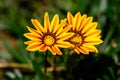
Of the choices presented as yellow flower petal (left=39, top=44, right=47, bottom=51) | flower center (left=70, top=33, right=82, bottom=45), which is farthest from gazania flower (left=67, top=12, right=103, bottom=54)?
yellow flower petal (left=39, top=44, right=47, bottom=51)

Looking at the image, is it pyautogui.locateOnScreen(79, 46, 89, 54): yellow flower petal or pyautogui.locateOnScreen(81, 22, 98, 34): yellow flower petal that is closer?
pyautogui.locateOnScreen(79, 46, 89, 54): yellow flower petal

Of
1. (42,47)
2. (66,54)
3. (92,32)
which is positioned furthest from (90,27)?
(66,54)

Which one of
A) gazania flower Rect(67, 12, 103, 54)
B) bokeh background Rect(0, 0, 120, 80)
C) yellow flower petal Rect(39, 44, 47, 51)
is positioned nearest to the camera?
yellow flower petal Rect(39, 44, 47, 51)

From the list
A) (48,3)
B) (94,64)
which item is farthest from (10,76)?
(48,3)

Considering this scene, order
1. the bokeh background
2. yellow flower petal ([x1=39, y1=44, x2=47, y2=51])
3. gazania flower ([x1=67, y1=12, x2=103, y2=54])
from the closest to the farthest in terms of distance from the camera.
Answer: yellow flower petal ([x1=39, y1=44, x2=47, y2=51])
gazania flower ([x1=67, y1=12, x2=103, y2=54])
the bokeh background

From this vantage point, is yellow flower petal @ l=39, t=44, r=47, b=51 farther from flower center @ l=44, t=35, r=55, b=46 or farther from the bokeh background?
the bokeh background

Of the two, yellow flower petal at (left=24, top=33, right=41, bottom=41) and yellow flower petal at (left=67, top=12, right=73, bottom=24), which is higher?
yellow flower petal at (left=67, top=12, right=73, bottom=24)
